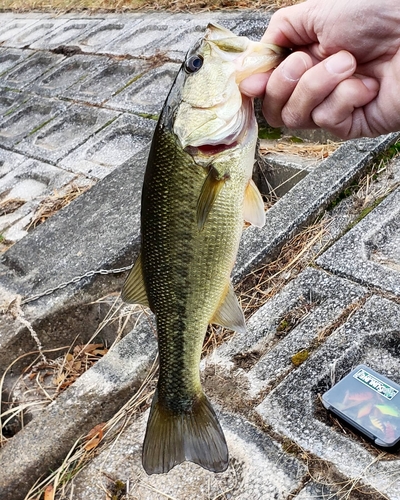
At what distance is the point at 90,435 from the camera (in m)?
2.54

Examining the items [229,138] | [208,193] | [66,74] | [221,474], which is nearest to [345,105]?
[229,138]

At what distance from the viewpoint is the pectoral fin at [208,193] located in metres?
1.81

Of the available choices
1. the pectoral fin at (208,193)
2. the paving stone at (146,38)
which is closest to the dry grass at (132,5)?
the paving stone at (146,38)

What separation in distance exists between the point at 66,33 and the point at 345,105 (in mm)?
6260

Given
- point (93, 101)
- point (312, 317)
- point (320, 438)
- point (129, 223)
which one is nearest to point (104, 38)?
point (93, 101)

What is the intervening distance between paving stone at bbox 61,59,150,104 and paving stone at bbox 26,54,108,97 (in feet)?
0.35

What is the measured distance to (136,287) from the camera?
2.08 m

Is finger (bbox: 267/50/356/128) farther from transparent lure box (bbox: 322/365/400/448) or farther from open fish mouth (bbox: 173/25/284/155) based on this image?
transparent lure box (bbox: 322/365/400/448)

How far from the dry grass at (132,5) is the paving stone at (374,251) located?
3.10m

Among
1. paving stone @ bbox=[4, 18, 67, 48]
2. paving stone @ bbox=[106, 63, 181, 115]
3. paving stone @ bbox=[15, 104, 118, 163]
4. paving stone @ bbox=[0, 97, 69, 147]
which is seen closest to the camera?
paving stone @ bbox=[106, 63, 181, 115]

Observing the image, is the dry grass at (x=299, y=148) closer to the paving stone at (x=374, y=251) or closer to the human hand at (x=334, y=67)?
the paving stone at (x=374, y=251)

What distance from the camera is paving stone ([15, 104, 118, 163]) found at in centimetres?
517

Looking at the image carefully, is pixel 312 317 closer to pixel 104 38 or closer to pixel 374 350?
pixel 374 350

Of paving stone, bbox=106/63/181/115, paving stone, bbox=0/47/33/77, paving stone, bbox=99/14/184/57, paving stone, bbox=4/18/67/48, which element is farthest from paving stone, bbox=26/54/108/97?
paving stone, bbox=4/18/67/48
